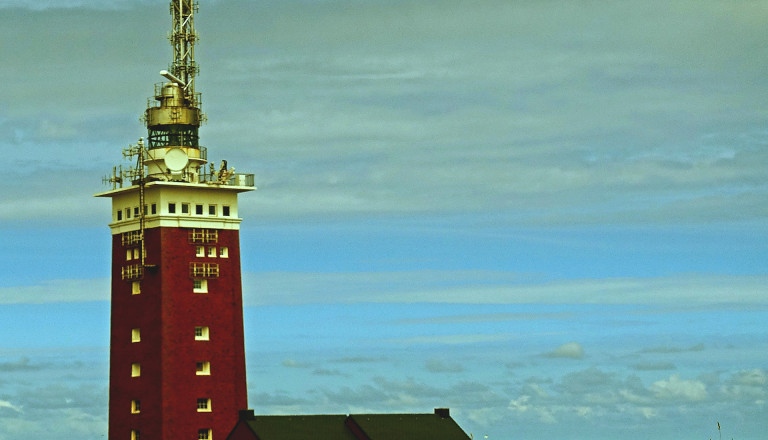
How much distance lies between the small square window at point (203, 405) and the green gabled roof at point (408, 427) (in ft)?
42.1

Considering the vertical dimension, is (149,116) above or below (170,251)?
above

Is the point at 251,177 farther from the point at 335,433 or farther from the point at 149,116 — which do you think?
the point at 335,433

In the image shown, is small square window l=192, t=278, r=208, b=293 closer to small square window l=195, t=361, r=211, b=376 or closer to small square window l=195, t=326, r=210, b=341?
small square window l=195, t=326, r=210, b=341

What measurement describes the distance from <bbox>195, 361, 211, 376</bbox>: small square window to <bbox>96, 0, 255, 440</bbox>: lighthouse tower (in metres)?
0.09

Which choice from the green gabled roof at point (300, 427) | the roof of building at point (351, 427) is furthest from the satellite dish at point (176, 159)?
the green gabled roof at point (300, 427)

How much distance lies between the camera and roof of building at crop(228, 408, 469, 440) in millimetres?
158625

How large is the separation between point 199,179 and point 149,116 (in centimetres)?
799

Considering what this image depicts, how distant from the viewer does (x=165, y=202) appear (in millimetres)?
164750

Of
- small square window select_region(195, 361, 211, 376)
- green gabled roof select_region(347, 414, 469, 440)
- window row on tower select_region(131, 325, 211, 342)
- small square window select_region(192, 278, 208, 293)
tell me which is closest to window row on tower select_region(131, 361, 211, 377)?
small square window select_region(195, 361, 211, 376)

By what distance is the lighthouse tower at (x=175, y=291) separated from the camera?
163 m

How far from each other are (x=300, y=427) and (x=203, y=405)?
9.23m

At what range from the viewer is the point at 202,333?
165 meters

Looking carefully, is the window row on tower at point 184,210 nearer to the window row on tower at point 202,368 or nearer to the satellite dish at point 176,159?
the satellite dish at point 176,159

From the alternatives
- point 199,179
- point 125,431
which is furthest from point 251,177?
point 125,431
